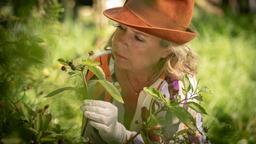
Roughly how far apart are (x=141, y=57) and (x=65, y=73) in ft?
5.93

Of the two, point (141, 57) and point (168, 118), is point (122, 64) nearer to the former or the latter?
point (141, 57)

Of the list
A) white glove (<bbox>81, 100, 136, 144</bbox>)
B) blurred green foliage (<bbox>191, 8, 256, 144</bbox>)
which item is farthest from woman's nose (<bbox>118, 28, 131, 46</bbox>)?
blurred green foliage (<bbox>191, 8, 256, 144</bbox>)

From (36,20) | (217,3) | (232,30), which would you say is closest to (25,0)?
(36,20)

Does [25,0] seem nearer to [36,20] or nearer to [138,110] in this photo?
[138,110]

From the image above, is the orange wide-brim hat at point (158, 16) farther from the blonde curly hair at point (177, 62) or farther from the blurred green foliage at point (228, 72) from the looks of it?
the blurred green foliage at point (228, 72)

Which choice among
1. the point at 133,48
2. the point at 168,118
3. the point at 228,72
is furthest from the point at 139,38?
the point at 228,72

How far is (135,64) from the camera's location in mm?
2150

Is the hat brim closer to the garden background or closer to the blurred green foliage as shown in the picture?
the garden background

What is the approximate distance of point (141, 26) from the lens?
2035 mm

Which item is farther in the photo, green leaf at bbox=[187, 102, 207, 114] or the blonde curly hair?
the blonde curly hair

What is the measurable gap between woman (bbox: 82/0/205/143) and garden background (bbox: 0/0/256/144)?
0.39 ft

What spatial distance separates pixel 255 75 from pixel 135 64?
3344mm

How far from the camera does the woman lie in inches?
80.2

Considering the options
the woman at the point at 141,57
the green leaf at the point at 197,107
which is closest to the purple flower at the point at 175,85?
the woman at the point at 141,57
